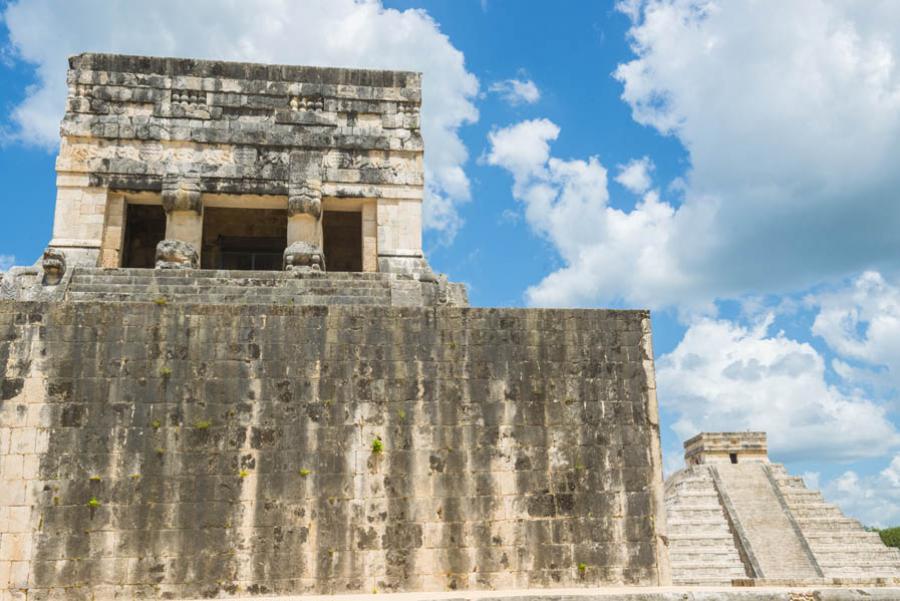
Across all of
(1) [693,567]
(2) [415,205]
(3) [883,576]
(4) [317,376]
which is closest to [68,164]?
(2) [415,205]

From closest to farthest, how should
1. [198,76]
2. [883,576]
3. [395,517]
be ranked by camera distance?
[395,517] < [198,76] < [883,576]

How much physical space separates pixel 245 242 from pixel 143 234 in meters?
2.25

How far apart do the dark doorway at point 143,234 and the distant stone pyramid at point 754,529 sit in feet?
52.5

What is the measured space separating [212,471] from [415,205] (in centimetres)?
799

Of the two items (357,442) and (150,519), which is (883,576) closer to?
(357,442)

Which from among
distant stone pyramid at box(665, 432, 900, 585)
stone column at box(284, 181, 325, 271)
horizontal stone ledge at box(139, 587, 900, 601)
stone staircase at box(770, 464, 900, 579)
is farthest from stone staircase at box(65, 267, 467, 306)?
stone staircase at box(770, 464, 900, 579)

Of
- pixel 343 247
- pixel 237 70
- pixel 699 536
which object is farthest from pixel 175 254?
pixel 699 536

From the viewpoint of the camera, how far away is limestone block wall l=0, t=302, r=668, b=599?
32.7ft

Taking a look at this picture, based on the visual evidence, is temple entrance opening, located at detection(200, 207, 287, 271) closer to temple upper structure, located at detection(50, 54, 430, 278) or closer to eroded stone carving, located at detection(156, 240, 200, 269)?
temple upper structure, located at detection(50, 54, 430, 278)

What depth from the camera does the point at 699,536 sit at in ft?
82.3

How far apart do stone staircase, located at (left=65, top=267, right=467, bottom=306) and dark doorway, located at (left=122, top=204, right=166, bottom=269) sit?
18.2 feet

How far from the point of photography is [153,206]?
18391 mm

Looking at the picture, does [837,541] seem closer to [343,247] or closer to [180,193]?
[343,247]

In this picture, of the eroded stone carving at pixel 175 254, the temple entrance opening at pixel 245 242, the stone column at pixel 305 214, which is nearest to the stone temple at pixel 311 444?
the eroded stone carving at pixel 175 254
